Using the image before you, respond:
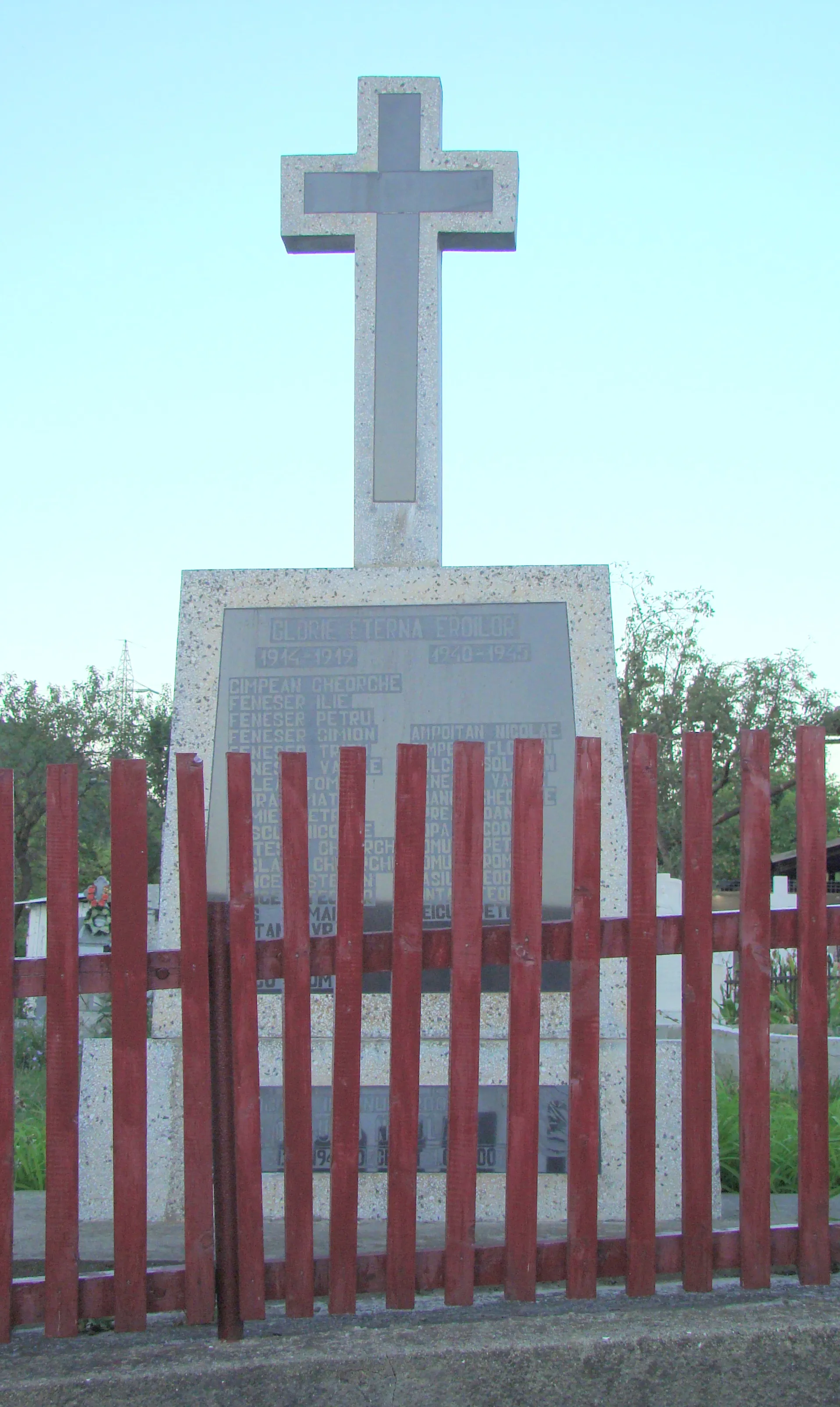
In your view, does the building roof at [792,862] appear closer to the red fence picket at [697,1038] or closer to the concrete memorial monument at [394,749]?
the concrete memorial monument at [394,749]

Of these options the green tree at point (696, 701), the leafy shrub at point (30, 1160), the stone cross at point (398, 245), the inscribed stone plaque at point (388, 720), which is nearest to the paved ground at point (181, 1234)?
the leafy shrub at point (30, 1160)

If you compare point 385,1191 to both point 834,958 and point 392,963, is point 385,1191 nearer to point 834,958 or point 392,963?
point 392,963

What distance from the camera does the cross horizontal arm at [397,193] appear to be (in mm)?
4828

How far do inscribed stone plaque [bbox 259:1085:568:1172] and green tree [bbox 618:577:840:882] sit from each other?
73.7ft

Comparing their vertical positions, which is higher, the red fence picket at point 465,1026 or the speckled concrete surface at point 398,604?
the speckled concrete surface at point 398,604

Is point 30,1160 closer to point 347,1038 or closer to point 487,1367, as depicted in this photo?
point 347,1038

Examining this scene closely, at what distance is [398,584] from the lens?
14.0ft

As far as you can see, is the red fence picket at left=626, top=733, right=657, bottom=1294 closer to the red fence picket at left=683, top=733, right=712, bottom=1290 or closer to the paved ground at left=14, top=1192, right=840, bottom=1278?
the red fence picket at left=683, top=733, right=712, bottom=1290

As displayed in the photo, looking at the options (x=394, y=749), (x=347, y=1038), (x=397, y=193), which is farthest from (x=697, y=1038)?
(x=397, y=193)

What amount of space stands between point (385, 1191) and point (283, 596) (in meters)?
2.00

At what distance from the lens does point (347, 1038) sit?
2523 mm

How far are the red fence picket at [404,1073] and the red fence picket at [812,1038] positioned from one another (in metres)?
0.85

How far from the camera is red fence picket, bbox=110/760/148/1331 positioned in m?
2.45

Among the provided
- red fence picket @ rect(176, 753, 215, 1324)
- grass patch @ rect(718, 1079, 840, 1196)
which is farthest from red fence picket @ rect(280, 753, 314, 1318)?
grass patch @ rect(718, 1079, 840, 1196)
